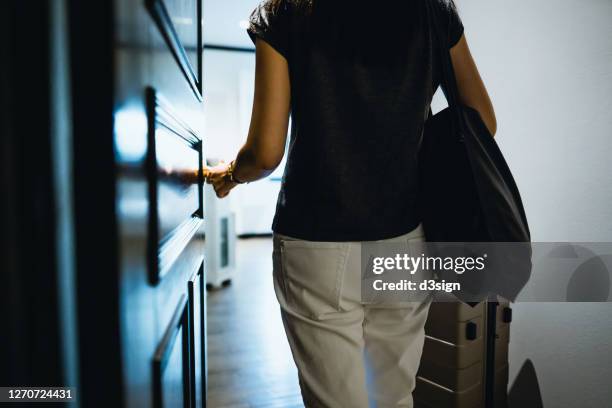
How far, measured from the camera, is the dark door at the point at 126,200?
1.13ft

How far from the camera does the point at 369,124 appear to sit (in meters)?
0.73

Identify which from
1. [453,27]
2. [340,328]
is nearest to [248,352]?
[340,328]

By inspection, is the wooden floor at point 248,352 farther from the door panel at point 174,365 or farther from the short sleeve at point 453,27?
the short sleeve at point 453,27

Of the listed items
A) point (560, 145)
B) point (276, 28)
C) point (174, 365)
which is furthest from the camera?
point (560, 145)

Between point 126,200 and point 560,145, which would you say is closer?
point 126,200

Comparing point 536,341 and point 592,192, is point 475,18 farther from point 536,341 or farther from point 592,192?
point 536,341

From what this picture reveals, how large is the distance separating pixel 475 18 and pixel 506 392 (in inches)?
60.8

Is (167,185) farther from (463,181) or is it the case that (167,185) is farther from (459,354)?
(459,354)

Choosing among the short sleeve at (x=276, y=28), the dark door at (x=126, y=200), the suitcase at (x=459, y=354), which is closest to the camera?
the dark door at (x=126, y=200)

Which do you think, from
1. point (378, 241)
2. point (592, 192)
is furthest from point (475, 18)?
point (378, 241)

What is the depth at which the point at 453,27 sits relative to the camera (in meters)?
0.80

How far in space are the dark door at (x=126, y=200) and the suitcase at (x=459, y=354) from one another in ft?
3.65

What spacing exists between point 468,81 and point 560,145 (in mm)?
800

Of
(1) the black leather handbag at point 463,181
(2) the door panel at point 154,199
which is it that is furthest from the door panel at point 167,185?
(1) the black leather handbag at point 463,181
